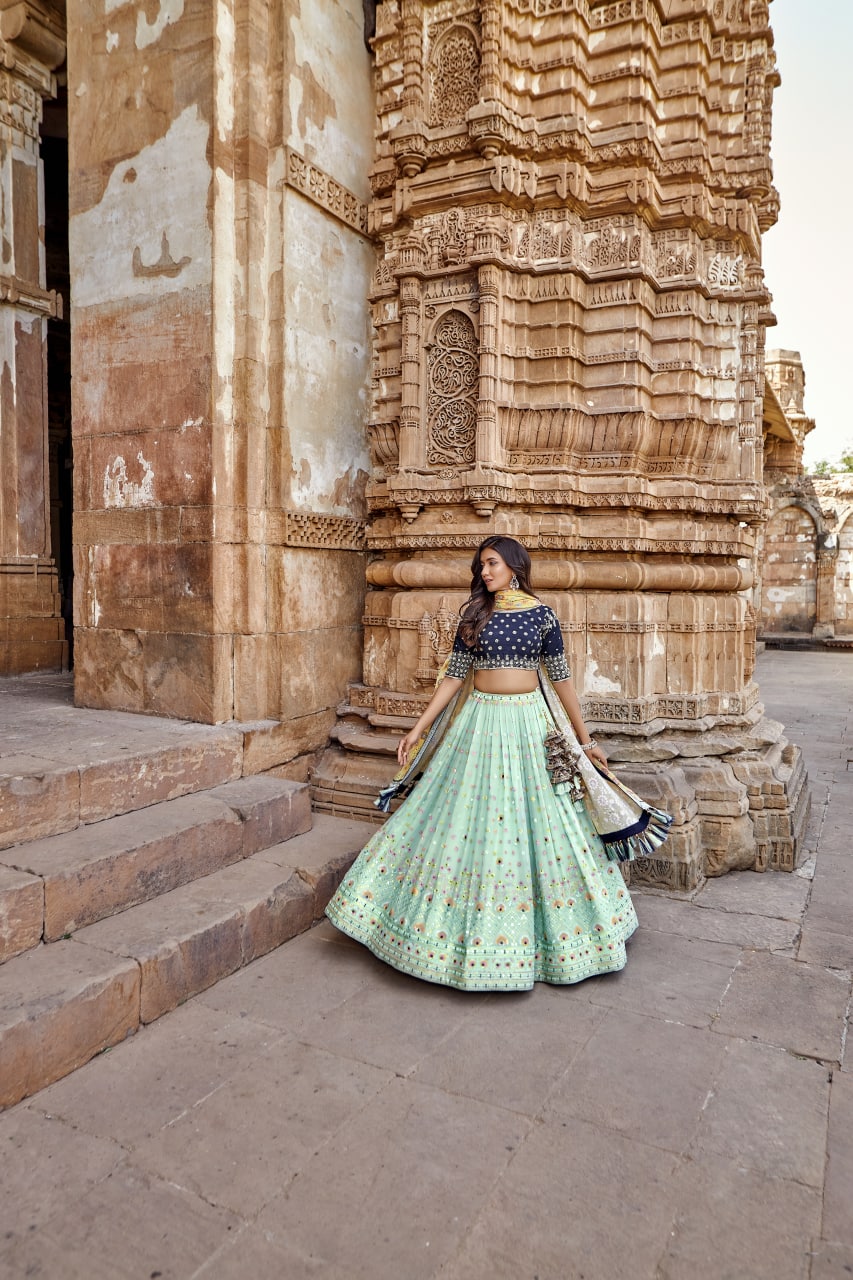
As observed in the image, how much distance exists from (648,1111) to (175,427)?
4.30 metres

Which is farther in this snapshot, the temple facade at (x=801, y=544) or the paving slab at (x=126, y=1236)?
the temple facade at (x=801, y=544)

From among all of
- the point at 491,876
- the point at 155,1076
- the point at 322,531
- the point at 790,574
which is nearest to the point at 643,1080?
the point at 491,876

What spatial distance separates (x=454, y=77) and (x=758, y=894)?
17.5ft

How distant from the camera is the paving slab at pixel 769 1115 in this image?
8.30 feet

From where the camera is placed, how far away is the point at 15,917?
10.6 feet

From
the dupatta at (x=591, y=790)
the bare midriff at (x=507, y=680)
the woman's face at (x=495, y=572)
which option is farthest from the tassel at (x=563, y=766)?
the woman's face at (x=495, y=572)

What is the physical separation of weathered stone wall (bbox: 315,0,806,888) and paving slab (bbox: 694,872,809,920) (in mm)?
534

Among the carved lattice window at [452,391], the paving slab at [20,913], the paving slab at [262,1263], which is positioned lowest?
the paving slab at [262,1263]

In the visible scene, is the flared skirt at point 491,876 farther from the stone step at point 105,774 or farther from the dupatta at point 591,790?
the stone step at point 105,774

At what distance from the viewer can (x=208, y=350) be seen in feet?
16.5

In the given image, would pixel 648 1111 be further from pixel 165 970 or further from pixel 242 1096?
pixel 165 970

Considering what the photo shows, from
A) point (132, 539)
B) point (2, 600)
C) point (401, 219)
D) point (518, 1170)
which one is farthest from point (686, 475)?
point (2, 600)

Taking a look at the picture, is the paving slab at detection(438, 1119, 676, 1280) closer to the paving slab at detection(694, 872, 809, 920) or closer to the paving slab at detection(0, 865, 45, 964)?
the paving slab at detection(0, 865, 45, 964)

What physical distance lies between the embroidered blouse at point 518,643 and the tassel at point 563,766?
35 centimetres
